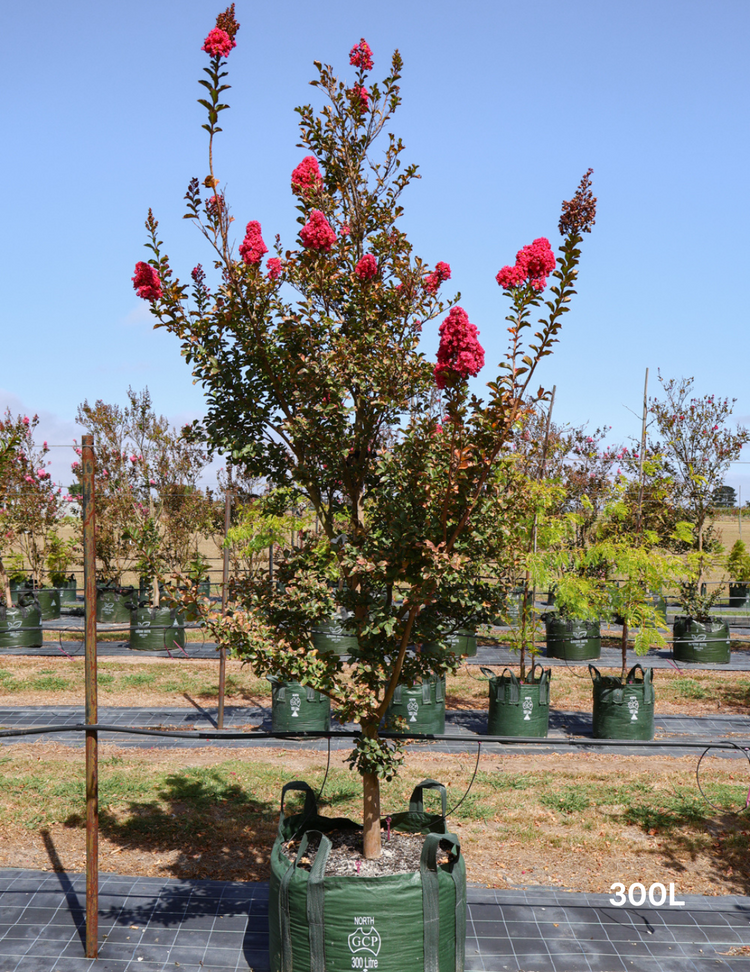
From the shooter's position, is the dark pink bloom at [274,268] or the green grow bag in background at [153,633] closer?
the dark pink bloom at [274,268]

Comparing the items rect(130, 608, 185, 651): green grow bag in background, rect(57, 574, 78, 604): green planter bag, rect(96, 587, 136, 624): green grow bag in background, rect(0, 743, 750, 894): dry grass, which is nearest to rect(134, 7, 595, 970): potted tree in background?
rect(0, 743, 750, 894): dry grass

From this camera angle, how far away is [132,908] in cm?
664

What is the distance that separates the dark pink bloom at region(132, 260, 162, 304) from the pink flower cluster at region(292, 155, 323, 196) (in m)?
1.07

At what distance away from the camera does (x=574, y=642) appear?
57.9ft

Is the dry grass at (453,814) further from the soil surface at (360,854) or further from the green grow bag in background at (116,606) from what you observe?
the green grow bag in background at (116,606)

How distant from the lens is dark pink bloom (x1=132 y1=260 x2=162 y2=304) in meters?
5.18

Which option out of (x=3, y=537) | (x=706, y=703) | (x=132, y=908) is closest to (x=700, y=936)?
(x=132, y=908)

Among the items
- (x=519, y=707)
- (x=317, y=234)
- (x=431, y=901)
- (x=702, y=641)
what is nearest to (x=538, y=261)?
(x=317, y=234)

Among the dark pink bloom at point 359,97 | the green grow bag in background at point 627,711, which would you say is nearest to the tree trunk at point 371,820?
the dark pink bloom at point 359,97

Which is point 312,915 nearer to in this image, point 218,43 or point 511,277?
point 511,277

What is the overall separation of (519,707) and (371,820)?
579 centimetres

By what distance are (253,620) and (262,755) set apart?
6.09m

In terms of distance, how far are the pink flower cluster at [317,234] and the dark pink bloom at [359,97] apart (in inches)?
34.1

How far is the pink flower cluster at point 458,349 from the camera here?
13.7 feet
